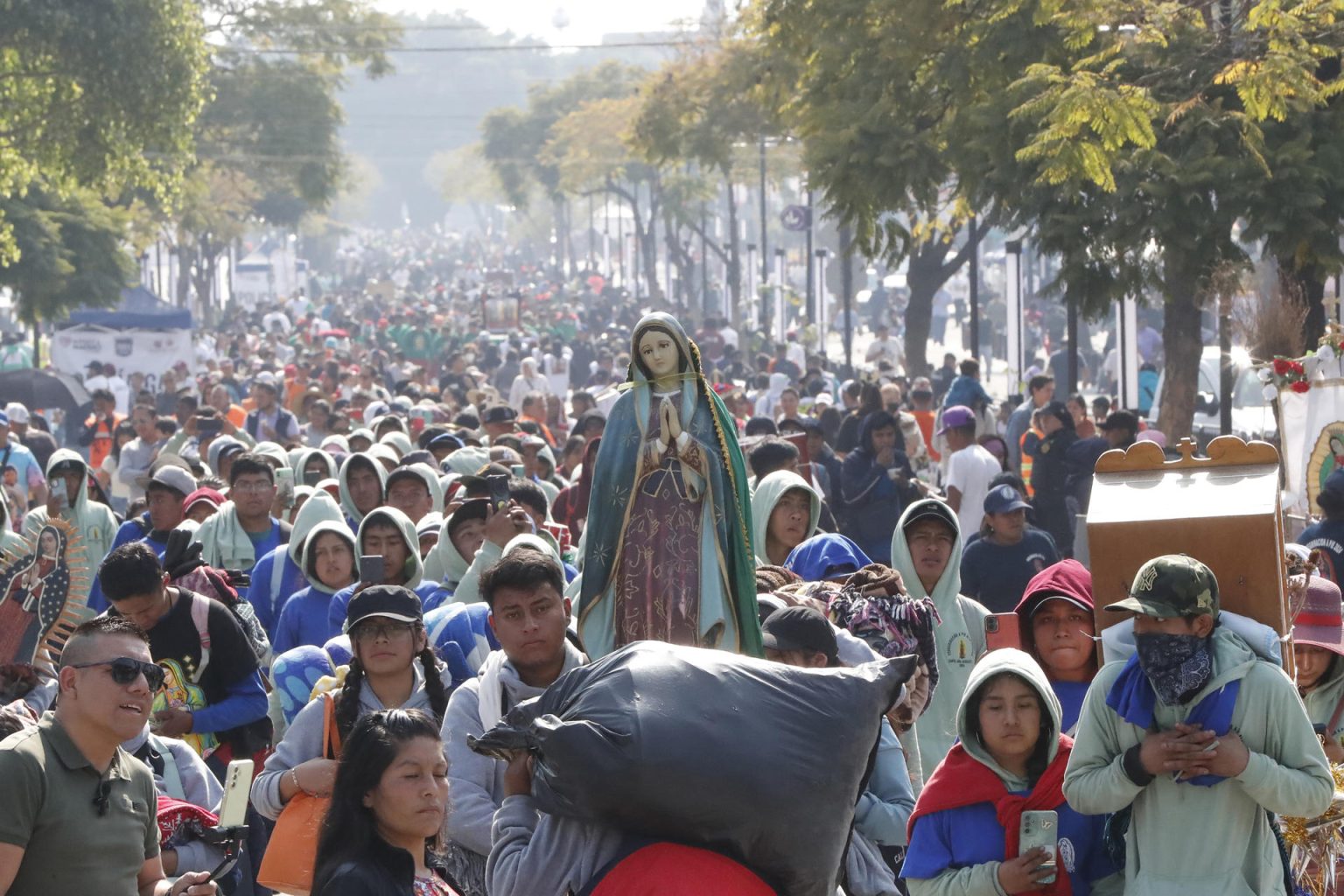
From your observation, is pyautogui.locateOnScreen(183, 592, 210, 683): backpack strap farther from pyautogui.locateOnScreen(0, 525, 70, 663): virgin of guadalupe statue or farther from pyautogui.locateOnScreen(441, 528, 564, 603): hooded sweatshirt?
pyautogui.locateOnScreen(441, 528, 564, 603): hooded sweatshirt

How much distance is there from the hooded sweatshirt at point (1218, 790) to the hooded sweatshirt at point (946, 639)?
219 cm

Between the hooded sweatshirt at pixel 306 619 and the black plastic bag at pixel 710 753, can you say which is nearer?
the black plastic bag at pixel 710 753

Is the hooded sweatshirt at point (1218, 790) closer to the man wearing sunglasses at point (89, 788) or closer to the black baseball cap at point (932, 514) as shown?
the man wearing sunglasses at point (89, 788)

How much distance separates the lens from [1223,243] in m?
13.2

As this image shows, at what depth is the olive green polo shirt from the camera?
460 cm

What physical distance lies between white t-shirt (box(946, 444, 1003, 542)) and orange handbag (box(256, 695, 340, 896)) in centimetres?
786

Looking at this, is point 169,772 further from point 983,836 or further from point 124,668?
point 983,836

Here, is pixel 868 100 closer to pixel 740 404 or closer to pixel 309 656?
pixel 740 404

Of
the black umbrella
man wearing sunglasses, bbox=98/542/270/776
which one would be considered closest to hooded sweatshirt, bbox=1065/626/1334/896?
man wearing sunglasses, bbox=98/542/270/776

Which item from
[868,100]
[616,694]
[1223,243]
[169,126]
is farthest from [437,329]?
[616,694]

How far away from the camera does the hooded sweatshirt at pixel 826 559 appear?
7859 mm

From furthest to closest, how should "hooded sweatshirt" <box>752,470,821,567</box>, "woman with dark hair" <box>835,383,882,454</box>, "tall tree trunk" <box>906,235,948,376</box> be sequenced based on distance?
"tall tree trunk" <box>906,235,948,376</box>
"woman with dark hair" <box>835,383,882,454</box>
"hooded sweatshirt" <box>752,470,821,567</box>

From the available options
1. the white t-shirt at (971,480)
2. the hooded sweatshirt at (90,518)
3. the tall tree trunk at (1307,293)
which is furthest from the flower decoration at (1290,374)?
the hooded sweatshirt at (90,518)

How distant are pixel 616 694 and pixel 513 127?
83063 millimetres
